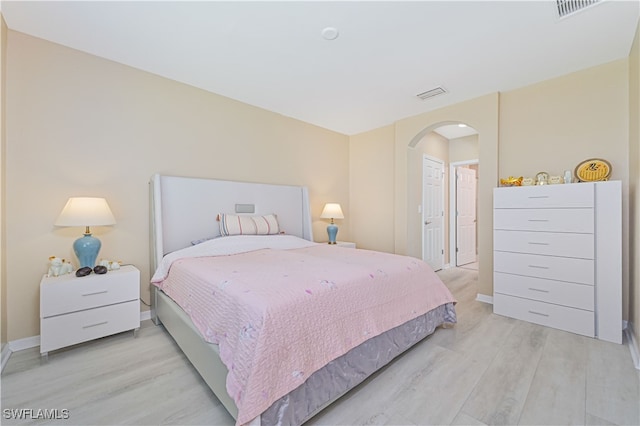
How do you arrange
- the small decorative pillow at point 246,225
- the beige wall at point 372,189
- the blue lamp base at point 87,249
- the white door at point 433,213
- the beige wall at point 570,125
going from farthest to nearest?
the white door at point 433,213 → the beige wall at point 372,189 → the small decorative pillow at point 246,225 → the beige wall at point 570,125 → the blue lamp base at point 87,249

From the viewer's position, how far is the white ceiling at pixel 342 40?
1.86 m

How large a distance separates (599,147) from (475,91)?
4.21ft

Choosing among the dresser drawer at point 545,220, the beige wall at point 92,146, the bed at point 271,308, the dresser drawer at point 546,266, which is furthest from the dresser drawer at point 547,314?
the beige wall at point 92,146

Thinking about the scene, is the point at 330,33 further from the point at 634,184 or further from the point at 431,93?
the point at 634,184

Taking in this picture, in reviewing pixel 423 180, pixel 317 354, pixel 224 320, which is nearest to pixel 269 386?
pixel 317 354

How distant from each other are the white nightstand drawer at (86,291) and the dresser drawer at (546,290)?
3509mm

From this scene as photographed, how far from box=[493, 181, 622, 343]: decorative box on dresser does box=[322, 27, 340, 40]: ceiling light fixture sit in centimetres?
221

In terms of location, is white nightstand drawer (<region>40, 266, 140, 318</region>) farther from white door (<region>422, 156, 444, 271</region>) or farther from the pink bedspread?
white door (<region>422, 156, 444, 271</region>)

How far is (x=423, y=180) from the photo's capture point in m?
4.48

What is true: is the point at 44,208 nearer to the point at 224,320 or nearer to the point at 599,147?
the point at 224,320

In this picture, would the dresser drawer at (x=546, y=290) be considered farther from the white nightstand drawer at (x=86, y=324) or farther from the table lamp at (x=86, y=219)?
the table lamp at (x=86, y=219)

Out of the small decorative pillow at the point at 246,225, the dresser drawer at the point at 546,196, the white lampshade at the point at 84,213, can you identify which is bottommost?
the small decorative pillow at the point at 246,225

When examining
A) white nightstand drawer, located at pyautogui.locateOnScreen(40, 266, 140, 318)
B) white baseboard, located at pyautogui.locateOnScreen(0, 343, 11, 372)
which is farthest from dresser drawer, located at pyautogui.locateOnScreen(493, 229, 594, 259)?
white baseboard, located at pyautogui.locateOnScreen(0, 343, 11, 372)

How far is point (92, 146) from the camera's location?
7.82 ft
